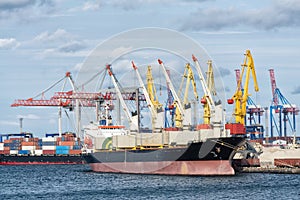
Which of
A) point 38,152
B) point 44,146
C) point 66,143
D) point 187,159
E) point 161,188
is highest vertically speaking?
point 66,143

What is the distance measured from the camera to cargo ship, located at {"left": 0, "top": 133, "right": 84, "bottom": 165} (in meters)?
132

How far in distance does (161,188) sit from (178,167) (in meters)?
13.5

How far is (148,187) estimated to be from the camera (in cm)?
6300

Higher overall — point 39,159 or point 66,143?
point 66,143

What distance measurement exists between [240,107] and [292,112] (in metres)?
75.6

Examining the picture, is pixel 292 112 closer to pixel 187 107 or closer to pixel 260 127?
pixel 260 127

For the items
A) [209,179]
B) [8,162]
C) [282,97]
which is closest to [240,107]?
[209,179]

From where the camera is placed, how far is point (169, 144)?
262 ft

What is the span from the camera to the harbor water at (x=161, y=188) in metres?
56.1

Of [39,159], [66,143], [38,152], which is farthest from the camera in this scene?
[38,152]

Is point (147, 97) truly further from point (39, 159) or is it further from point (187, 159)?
point (39, 159)

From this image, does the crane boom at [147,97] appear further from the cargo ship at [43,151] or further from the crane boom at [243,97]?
the cargo ship at [43,151]

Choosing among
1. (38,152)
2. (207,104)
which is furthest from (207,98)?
(38,152)

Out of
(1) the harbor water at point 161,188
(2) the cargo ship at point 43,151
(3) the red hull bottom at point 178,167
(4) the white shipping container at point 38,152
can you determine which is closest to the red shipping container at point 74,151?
(2) the cargo ship at point 43,151
